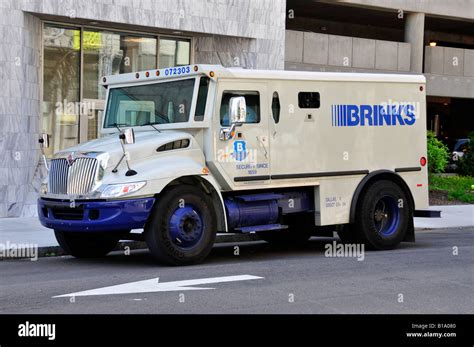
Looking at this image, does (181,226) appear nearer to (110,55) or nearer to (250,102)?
(250,102)

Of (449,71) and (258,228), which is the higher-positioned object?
(449,71)

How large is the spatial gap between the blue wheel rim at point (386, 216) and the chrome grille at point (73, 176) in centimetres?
481

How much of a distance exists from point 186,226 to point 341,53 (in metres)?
18.4

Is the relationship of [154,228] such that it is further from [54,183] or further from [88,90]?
[88,90]

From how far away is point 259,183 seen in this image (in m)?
12.0

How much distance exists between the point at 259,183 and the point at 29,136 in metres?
8.31

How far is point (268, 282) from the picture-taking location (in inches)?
391

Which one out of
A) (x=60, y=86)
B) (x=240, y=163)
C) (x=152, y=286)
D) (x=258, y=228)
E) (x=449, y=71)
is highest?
(x=449, y=71)

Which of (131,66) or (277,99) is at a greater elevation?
(131,66)

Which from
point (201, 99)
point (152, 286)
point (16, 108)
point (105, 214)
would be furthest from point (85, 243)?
point (16, 108)

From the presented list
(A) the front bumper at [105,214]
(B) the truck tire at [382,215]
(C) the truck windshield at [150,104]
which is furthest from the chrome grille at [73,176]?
(B) the truck tire at [382,215]

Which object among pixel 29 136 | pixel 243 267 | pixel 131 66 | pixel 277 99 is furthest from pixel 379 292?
pixel 131 66

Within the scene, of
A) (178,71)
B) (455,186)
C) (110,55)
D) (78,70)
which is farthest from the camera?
(455,186)

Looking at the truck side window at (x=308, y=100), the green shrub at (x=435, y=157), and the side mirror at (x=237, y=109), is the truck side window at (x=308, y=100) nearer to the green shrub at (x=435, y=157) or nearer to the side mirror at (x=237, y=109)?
the side mirror at (x=237, y=109)
